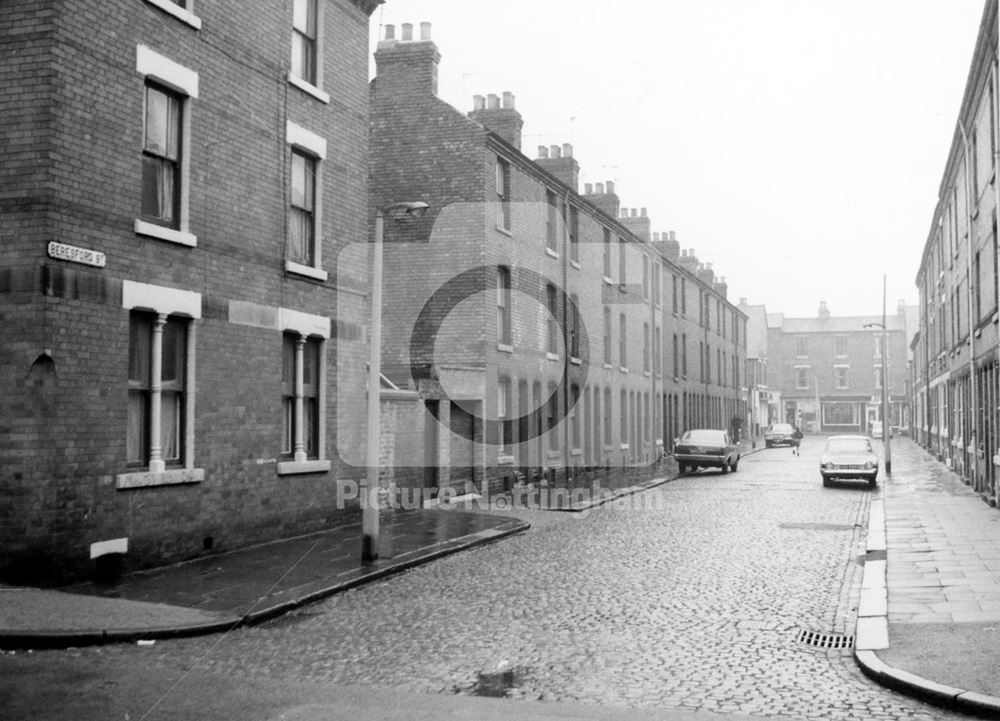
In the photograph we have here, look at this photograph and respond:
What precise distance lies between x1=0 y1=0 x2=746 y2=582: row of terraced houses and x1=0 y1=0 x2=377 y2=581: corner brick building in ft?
0.11

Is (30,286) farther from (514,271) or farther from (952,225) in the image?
(952,225)

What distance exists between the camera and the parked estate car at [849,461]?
2783 cm

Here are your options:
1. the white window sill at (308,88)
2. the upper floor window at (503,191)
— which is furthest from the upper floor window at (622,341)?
the white window sill at (308,88)

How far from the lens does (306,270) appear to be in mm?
15461

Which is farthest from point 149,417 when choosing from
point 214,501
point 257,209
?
point 257,209

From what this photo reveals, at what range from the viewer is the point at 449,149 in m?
24.0

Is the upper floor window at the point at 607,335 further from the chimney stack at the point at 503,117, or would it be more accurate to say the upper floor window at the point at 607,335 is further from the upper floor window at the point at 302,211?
the upper floor window at the point at 302,211

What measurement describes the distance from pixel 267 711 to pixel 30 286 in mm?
6456

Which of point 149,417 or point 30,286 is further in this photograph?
point 149,417

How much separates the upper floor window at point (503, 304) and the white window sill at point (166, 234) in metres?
12.6

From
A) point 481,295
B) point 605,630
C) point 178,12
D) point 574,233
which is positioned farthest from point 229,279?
point 574,233

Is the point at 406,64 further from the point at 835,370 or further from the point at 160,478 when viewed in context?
the point at 835,370

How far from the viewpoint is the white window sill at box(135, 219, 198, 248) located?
11966 millimetres

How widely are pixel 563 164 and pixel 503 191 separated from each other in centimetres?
643
